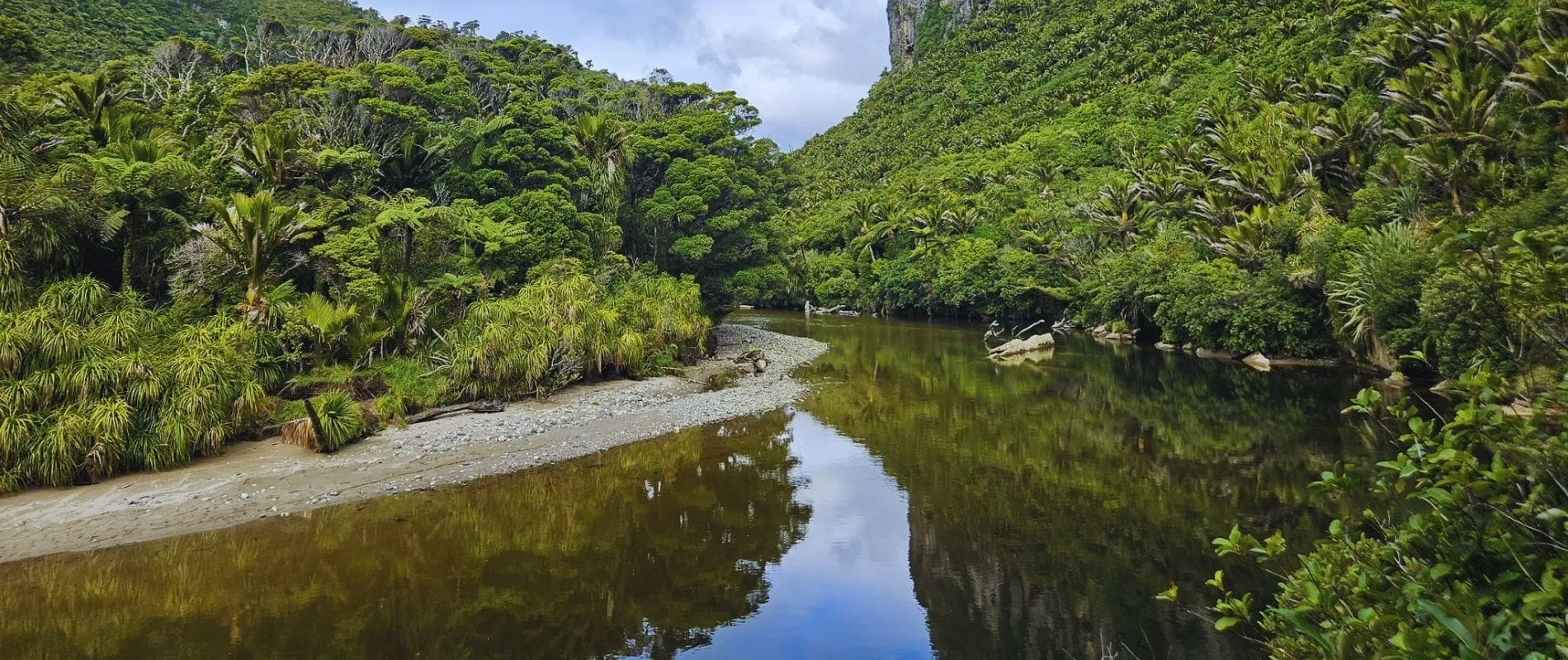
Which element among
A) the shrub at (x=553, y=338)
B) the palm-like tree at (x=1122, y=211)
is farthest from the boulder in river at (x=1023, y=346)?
the shrub at (x=553, y=338)

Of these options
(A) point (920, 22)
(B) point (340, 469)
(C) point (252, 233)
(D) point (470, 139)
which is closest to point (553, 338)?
(C) point (252, 233)

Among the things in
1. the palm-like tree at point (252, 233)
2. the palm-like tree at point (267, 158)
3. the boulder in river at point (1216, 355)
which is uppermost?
the palm-like tree at point (267, 158)

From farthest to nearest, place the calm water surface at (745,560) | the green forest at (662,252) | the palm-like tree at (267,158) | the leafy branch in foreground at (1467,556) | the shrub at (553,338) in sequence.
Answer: the shrub at (553,338) → the palm-like tree at (267,158) → the calm water surface at (745,560) → the green forest at (662,252) → the leafy branch in foreground at (1467,556)

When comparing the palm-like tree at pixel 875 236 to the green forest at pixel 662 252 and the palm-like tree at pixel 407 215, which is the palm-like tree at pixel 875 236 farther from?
the palm-like tree at pixel 407 215

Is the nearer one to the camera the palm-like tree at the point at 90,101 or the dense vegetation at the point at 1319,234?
the dense vegetation at the point at 1319,234

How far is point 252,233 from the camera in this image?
1797 centimetres

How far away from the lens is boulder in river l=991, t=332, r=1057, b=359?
3762 centimetres

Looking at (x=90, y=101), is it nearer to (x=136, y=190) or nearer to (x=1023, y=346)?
(x=136, y=190)

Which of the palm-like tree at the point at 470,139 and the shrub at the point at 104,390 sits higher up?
the palm-like tree at the point at 470,139

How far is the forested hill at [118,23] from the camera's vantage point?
1464 inches

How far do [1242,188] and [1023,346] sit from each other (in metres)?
13.8

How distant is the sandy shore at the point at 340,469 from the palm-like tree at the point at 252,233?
4.48 m

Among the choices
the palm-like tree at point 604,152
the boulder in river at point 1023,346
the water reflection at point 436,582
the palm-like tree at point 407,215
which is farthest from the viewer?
the boulder in river at point 1023,346

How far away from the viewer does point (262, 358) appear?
58.7ft
